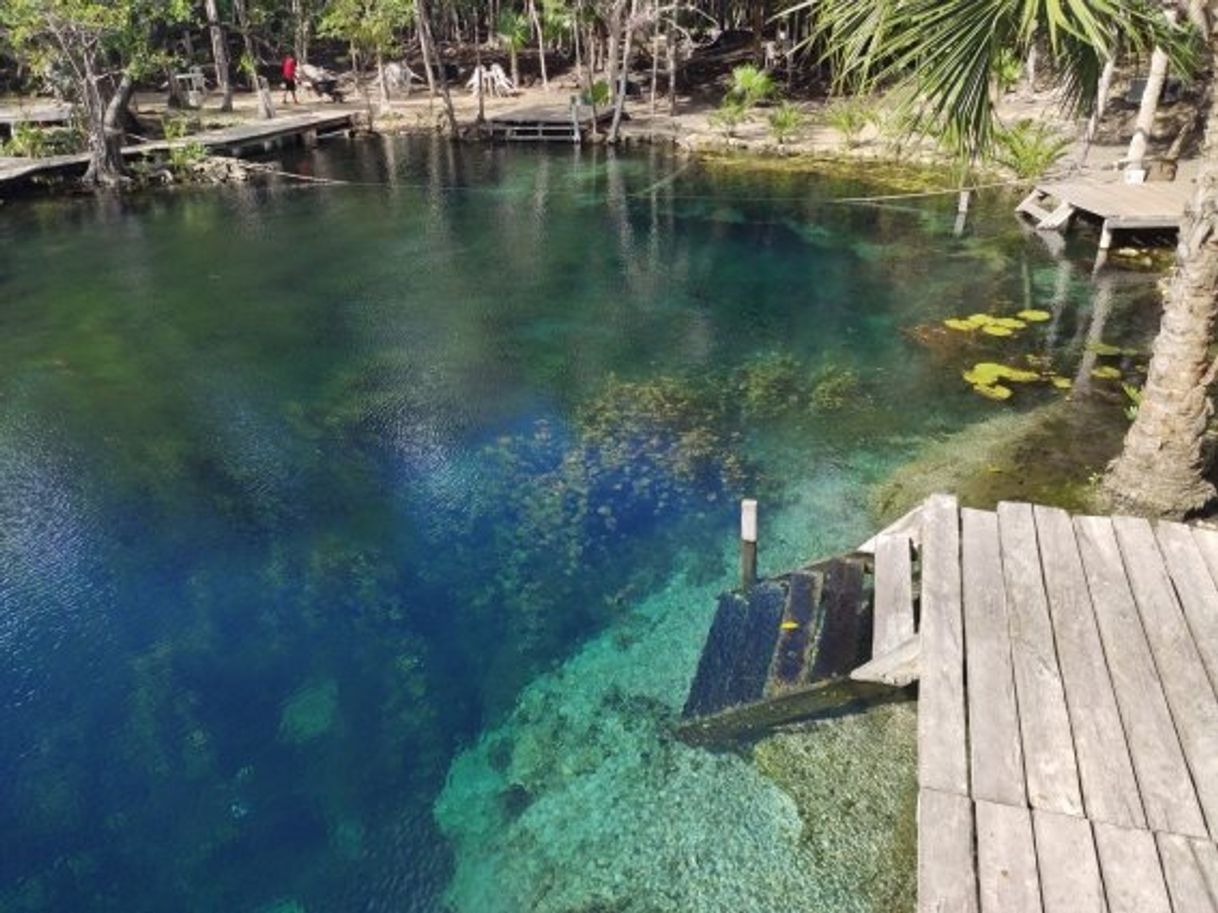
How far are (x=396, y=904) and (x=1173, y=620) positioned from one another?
19.6 feet

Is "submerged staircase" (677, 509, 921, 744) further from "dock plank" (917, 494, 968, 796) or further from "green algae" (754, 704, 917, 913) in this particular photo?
"dock plank" (917, 494, 968, 796)

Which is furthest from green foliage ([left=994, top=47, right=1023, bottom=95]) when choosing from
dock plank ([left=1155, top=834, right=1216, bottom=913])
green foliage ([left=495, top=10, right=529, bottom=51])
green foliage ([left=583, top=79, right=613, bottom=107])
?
green foliage ([left=495, top=10, right=529, bottom=51])

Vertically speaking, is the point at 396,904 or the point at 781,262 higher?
the point at 781,262

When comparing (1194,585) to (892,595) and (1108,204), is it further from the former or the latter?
(1108,204)

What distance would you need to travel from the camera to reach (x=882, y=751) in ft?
24.0

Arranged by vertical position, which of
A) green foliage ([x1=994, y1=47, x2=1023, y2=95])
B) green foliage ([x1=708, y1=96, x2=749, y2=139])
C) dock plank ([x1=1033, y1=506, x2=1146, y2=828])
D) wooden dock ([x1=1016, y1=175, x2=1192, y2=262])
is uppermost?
green foliage ([x1=994, y1=47, x2=1023, y2=95])

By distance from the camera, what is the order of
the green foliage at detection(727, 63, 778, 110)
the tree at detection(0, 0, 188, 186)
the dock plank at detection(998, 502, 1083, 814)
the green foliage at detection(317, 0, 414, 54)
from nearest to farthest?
the dock plank at detection(998, 502, 1083, 814) < the tree at detection(0, 0, 188, 186) < the green foliage at detection(727, 63, 778, 110) < the green foliage at detection(317, 0, 414, 54)

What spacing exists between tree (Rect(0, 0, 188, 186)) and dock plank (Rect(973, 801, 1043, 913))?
28174 millimetres

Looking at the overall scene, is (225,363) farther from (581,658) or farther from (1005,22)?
(1005,22)

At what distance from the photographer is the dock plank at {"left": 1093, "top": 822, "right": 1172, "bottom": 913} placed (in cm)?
452

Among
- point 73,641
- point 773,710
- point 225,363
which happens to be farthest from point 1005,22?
point 225,363

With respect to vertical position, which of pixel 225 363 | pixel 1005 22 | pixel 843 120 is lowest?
pixel 225 363

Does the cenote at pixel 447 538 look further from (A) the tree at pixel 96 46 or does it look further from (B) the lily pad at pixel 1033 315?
(A) the tree at pixel 96 46

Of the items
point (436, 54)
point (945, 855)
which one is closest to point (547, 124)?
point (436, 54)
